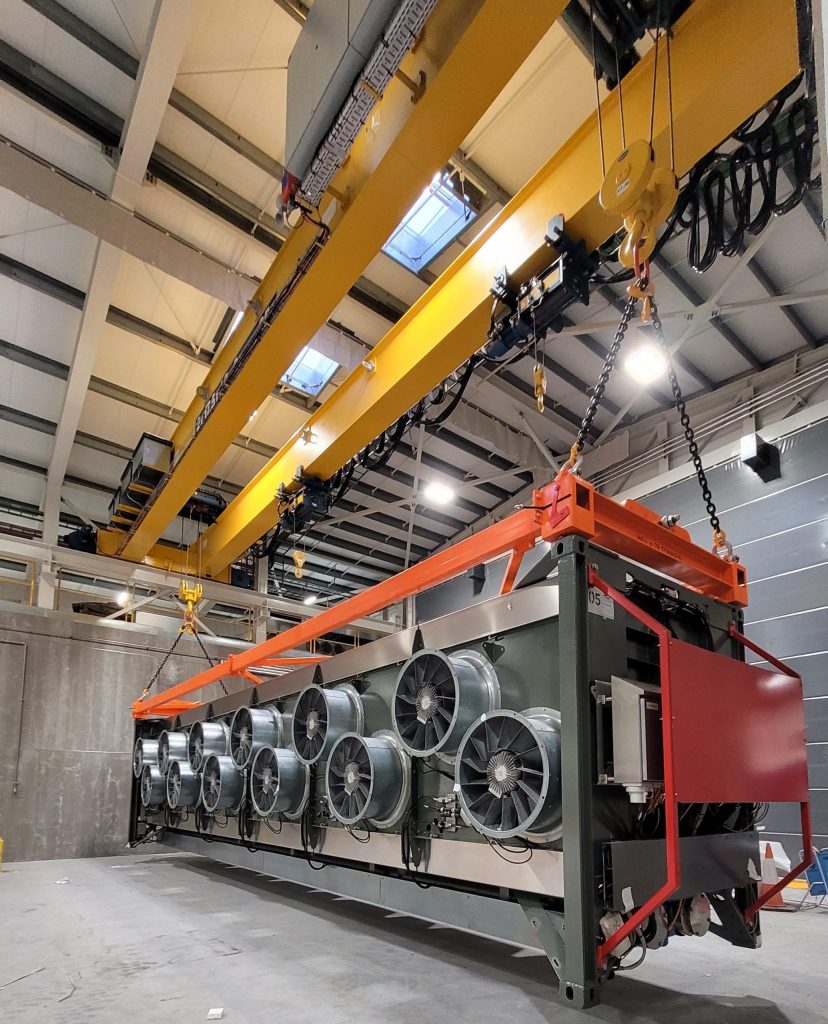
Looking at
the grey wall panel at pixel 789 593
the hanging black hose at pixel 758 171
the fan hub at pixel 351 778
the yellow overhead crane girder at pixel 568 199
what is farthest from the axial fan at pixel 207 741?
the grey wall panel at pixel 789 593

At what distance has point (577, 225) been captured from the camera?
4.43 m

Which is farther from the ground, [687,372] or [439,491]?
[687,372]

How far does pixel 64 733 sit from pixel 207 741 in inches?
152

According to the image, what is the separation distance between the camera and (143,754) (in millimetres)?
8688

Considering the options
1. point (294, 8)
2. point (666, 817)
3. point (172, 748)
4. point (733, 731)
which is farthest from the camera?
point (172, 748)

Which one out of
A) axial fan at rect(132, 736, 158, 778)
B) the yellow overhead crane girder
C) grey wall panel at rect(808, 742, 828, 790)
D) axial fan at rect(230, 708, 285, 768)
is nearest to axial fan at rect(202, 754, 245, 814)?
axial fan at rect(230, 708, 285, 768)

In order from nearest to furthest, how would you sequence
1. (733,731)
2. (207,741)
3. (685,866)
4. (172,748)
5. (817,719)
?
(685,866) < (733,731) < (207,741) < (817,719) < (172,748)

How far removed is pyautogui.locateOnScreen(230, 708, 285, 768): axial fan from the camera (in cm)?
589

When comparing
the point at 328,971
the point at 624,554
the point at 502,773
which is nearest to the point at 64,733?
the point at 328,971

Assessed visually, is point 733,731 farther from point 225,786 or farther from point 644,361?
point 644,361

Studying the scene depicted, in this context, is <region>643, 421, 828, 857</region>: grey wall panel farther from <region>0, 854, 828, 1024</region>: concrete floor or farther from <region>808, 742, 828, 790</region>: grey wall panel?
<region>0, 854, 828, 1024</region>: concrete floor

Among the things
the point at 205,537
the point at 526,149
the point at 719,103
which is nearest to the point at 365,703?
the point at 719,103

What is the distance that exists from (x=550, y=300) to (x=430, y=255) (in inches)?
105

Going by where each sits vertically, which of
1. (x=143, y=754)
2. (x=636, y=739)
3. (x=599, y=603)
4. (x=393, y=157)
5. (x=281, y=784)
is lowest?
(x=143, y=754)
